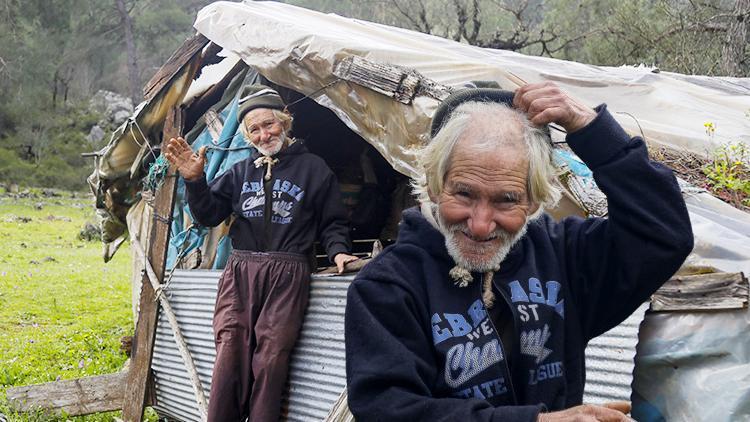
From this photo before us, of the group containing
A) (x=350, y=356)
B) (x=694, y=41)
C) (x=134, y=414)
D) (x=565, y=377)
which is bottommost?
(x=134, y=414)

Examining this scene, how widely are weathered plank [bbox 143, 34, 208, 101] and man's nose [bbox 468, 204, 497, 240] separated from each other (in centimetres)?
428

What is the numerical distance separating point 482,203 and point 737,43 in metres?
10.4

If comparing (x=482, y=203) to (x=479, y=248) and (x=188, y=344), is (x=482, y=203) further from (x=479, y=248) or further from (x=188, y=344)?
(x=188, y=344)

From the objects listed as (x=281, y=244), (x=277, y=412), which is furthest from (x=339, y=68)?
(x=277, y=412)

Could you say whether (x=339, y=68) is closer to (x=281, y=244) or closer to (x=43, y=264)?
(x=281, y=244)

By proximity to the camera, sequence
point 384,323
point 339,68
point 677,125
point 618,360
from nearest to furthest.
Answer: point 384,323 → point 618,360 → point 339,68 → point 677,125

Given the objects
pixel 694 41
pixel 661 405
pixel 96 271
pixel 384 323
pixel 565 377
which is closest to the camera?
pixel 384 323

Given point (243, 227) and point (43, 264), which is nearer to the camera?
point (243, 227)

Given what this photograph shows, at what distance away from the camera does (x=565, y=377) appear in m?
1.78

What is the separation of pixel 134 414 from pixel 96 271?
356 inches

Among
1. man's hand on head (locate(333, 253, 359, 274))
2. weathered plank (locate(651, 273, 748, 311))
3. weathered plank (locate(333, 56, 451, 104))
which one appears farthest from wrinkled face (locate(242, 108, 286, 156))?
weathered plank (locate(651, 273, 748, 311))

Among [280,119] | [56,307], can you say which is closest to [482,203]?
[280,119]

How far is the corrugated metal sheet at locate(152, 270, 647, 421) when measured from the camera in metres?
2.85

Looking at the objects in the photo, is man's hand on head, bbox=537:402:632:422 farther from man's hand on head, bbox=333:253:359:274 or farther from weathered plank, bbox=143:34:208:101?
weathered plank, bbox=143:34:208:101
